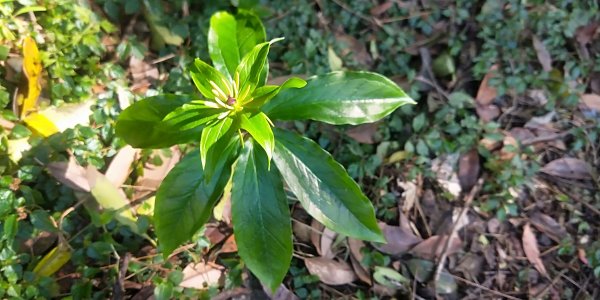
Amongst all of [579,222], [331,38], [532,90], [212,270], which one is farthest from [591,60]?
[212,270]

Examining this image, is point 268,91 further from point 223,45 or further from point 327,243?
point 327,243

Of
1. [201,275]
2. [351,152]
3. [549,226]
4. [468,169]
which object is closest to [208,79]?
[201,275]

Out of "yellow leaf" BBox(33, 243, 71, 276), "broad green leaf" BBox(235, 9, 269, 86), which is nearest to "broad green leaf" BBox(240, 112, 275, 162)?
"broad green leaf" BBox(235, 9, 269, 86)

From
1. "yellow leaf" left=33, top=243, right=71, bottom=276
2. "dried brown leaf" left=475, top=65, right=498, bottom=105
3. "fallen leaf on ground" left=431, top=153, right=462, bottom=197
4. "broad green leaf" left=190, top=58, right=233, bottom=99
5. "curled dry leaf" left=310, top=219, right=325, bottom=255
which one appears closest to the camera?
"broad green leaf" left=190, top=58, right=233, bottom=99

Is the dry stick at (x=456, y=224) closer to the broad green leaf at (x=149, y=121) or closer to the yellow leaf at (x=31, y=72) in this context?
the broad green leaf at (x=149, y=121)

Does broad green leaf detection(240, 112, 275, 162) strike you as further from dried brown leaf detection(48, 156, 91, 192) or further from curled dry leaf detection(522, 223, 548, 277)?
curled dry leaf detection(522, 223, 548, 277)

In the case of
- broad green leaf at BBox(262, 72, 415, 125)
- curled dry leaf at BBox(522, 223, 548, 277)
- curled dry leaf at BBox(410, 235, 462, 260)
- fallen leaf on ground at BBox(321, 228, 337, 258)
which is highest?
broad green leaf at BBox(262, 72, 415, 125)

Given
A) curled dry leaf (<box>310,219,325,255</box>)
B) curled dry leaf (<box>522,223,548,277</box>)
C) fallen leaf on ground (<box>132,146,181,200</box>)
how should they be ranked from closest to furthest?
fallen leaf on ground (<box>132,146,181,200</box>)
curled dry leaf (<box>310,219,325,255</box>)
curled dry leaf (<box>522,223,548,277</box>)
